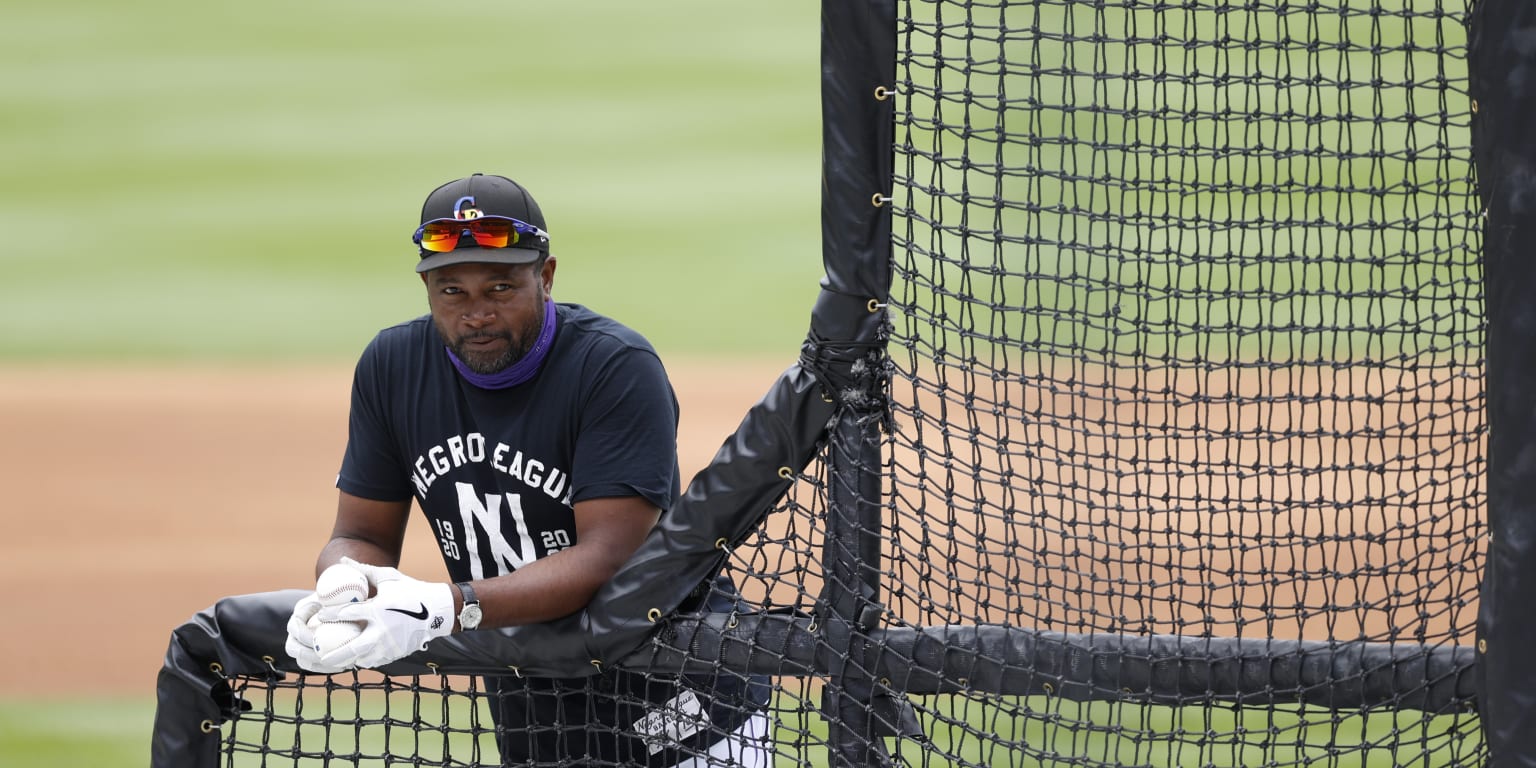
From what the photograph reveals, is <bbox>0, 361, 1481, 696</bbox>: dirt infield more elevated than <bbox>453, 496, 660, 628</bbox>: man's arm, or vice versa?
<bbox>453, 496, 660, 628</bbox>: man's arm

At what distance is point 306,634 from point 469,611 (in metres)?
0.26

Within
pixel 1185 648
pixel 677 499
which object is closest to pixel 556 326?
pixel 677 499

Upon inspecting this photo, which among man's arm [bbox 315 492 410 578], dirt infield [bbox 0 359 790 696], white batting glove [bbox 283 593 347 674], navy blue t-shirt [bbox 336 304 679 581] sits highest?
navy blue t-shirt [bbox 336 304 679 581]

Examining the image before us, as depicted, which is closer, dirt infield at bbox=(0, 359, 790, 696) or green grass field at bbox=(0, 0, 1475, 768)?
dirt infield at bbox=(0, 359, 790, 696)

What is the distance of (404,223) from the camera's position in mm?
12586

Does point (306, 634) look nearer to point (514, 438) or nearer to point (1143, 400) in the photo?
point (514, 438)

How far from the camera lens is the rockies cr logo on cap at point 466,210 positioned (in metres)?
2.94

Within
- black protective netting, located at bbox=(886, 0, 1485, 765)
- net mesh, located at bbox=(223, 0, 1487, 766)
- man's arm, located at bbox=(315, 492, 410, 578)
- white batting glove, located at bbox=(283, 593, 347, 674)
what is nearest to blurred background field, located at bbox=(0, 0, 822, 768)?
man's arm, located at bbox=(315, 492, 410, 578)

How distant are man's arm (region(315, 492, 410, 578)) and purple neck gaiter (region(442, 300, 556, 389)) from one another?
1.09 feet

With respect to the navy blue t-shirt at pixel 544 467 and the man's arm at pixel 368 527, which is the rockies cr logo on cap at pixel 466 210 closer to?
the navy blue t-shirt at pixel 544 467

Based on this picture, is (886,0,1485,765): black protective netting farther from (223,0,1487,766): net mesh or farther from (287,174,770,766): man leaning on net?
(287,174,770,766): man leaning on net

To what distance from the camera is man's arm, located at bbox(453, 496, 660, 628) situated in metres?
2.70

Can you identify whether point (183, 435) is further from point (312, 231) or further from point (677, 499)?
point (677, 499)

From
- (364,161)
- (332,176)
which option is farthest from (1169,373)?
(364,161)
